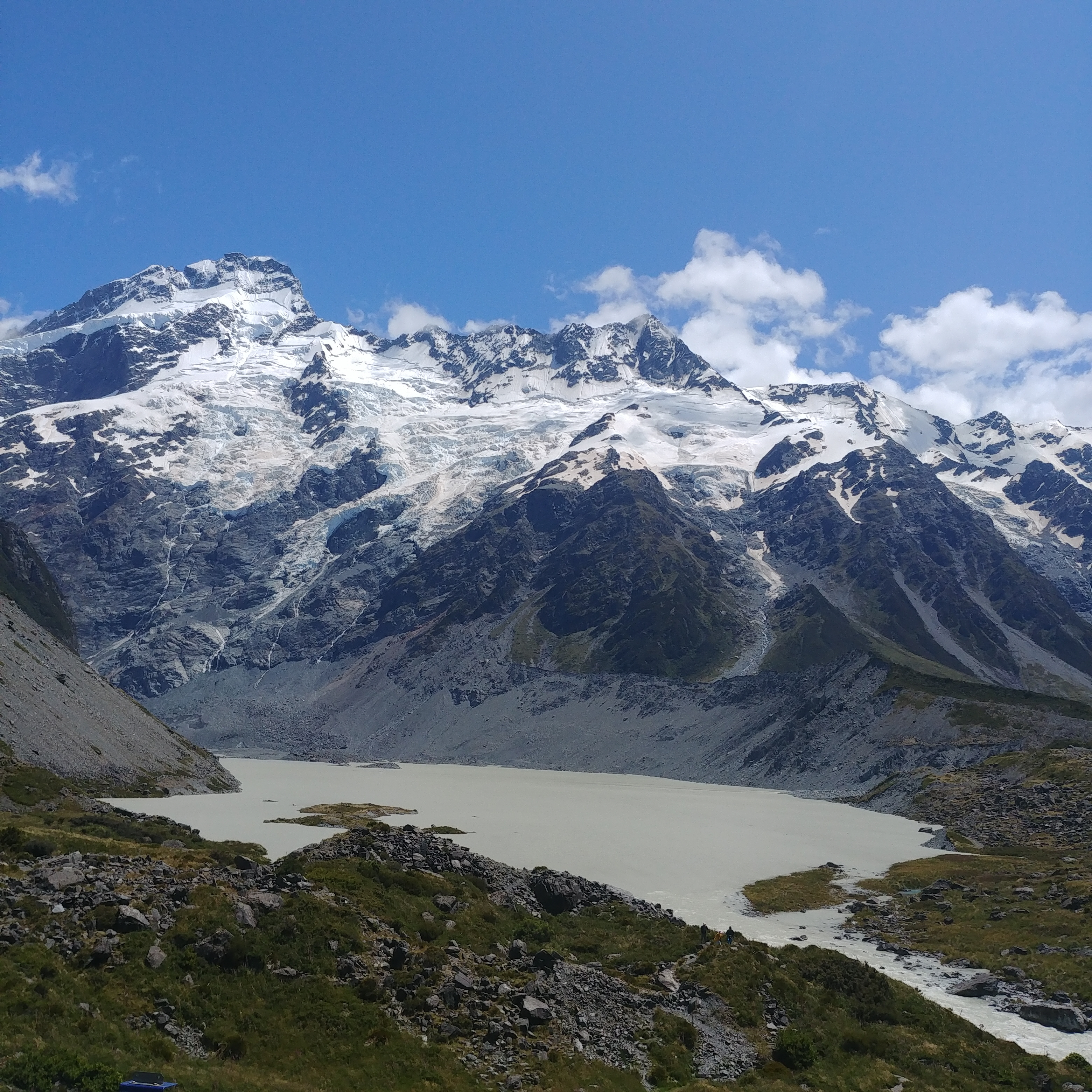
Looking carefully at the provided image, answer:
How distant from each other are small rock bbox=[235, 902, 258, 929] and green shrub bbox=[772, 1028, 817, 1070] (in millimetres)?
19634

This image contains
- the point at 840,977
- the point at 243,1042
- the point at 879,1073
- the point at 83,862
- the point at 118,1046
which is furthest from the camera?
the point at 840,977

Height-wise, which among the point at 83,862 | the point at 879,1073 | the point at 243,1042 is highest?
the point at 83,862

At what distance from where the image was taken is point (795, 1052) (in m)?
36.4

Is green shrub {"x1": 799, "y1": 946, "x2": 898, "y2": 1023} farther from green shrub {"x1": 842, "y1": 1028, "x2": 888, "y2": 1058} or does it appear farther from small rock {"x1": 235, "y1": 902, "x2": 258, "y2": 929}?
small rock {"x1": 235, "y1": 902, "x2": 258, "y2": 929}

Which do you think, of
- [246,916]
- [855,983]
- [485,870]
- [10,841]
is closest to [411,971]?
[246,916]

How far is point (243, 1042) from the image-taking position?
30.4 m

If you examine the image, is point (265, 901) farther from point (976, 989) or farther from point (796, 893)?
point (796, 893)

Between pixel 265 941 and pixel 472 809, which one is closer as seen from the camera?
pixel 265 941

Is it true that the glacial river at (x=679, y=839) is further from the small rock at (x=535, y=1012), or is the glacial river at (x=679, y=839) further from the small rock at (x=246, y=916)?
the small rock at (x=246, y=916)

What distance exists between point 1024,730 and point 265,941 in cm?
18760

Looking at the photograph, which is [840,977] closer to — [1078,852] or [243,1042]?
[243,1042]

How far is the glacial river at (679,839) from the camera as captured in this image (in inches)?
2514

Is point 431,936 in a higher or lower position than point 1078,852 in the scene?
higher

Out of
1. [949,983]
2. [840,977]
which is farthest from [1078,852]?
[840,977]
